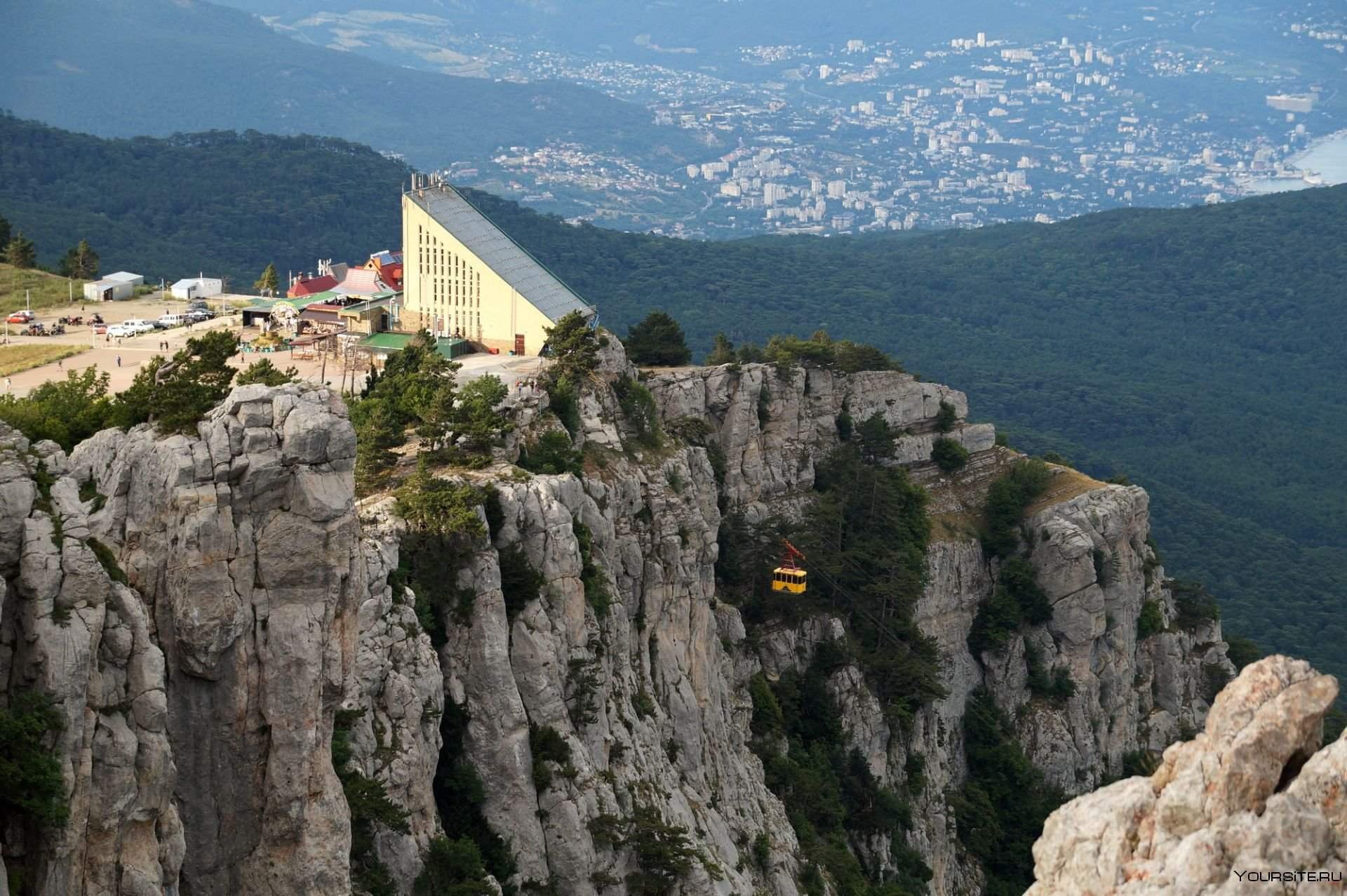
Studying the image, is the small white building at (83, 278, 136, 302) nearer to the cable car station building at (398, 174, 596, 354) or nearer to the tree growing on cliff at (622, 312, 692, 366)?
the cable car station building at (398, 174, 596, 354)

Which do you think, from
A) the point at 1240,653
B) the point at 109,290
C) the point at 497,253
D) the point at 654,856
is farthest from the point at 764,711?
the point at 1240,653

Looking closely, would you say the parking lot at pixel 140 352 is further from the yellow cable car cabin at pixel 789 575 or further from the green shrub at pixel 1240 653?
the green shrub at pixel 1240 653

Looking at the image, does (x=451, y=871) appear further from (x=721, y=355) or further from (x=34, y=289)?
(x=721, y=355)

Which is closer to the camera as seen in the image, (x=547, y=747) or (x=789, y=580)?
(x=547, y=747)

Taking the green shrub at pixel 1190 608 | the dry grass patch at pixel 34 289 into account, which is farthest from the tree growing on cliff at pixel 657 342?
the green shrub at pixel 1190 608

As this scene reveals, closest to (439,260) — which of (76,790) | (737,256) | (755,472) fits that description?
(755,472)

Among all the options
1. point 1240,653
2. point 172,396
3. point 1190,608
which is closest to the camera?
point 172,396
